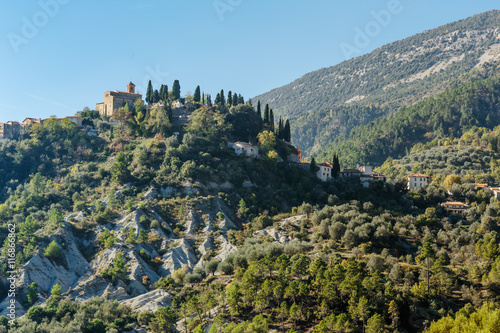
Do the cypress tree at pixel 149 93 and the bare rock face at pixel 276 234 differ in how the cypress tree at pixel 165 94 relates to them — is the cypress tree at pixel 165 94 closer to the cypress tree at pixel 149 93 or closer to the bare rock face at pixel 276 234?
the cypress tree at pixel 149 93

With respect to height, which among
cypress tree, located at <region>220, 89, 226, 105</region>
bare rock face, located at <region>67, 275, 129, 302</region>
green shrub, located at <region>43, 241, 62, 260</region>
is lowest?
bare rock face, located at <region>67, 275, 129, 302</region>

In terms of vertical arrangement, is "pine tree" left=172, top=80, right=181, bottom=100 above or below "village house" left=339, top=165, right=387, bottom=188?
above

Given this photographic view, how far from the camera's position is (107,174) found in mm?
85312

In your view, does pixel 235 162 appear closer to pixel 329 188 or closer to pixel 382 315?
pixel 329 188

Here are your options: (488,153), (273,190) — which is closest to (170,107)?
(273,190)

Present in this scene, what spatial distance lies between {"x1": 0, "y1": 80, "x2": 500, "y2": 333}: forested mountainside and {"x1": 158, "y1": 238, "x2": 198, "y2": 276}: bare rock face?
0.68 ft

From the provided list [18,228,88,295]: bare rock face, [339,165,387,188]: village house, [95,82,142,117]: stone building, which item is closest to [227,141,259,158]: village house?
[339,165,387,188]: village house

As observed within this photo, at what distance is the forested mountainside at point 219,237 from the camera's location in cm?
4675

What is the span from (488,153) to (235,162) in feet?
258

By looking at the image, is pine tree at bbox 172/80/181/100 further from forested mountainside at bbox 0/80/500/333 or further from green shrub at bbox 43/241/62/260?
green shrub at bbox 43/241/62/260

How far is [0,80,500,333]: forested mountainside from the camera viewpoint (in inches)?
1841

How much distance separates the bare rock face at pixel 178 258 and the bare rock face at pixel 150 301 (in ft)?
21.2

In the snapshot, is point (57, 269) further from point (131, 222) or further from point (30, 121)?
point (30, 121)

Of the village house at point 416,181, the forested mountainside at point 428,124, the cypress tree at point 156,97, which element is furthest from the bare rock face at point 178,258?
the forested mountainside at point 428,124
